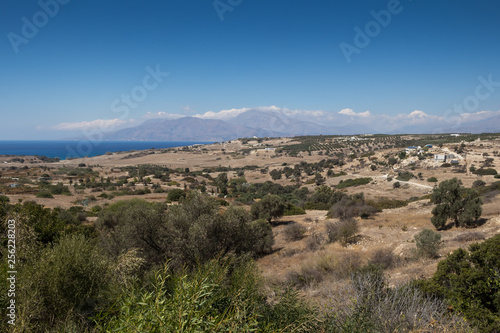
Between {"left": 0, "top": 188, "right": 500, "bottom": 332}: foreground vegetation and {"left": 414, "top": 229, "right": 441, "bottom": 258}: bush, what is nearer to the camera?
{"left": 0, "top": 188, "right": 500, "bottom": 332}: foreground vegetation

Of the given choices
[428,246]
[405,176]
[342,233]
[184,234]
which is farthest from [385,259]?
[405,176]

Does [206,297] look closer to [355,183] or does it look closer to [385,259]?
[385,259]

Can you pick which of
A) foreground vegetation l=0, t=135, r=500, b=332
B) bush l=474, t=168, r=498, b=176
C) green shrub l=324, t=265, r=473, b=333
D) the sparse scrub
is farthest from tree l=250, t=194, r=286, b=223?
bush l=474, t=168, r=498, b=176

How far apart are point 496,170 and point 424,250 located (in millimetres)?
43710

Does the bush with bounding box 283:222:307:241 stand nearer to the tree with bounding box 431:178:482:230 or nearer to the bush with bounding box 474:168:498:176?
the tree with bounding box 431:178:482:230

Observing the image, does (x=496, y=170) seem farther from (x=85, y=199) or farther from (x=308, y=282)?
(x=85, y=199)

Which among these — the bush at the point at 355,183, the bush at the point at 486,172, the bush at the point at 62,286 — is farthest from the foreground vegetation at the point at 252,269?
the bush at the point at 355,183

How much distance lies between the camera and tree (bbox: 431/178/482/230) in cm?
1634

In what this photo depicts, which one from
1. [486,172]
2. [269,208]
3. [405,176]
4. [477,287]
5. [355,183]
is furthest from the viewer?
[355,183]

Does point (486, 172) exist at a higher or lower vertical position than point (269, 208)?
higher

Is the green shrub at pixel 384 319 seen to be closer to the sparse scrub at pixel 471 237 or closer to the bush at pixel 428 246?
the bush at pixel 428 246

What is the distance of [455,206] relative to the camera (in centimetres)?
1698

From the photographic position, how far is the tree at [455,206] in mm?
16344

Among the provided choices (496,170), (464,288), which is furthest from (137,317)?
(496,170)
